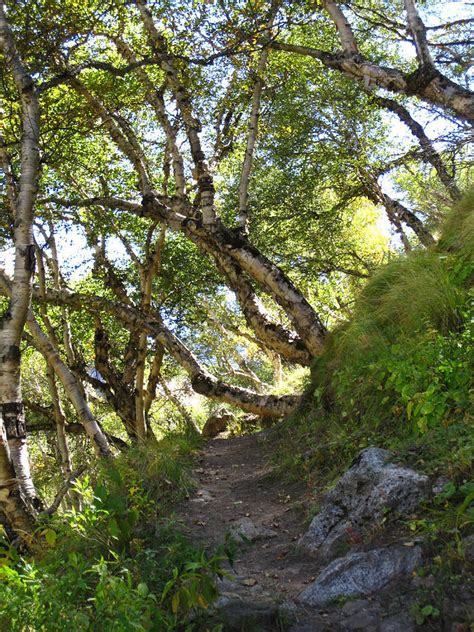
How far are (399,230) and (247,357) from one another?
13.0 meters

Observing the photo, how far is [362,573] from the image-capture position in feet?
9.25

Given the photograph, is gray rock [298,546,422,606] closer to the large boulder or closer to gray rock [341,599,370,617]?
gray rock [341,599,370,617]

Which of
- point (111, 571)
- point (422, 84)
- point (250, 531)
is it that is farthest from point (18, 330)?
point (422, 84)

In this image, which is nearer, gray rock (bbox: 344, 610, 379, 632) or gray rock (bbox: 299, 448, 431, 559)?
gray rock (bbox: 344, 610, 379, 632)

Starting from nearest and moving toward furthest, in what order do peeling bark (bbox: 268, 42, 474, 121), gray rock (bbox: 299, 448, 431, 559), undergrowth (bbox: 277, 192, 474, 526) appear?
1. gray rock (bbox: 299, 448, 431, 559)
2. undergrowth (bbox: 277, 192, 474, 526)
3. peeling bark (bbox: 268, 42, 474, 121)

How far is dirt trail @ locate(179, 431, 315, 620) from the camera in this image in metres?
3.29

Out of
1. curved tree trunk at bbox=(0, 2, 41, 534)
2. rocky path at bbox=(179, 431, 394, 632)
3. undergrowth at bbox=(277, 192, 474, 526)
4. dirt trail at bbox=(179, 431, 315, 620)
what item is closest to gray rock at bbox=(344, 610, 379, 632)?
rocky path at bbox=(179, 431, 394, 632)

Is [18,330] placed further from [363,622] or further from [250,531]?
[363,622]

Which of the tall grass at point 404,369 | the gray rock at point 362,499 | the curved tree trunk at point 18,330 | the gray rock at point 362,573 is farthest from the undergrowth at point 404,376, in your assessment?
the curved tree trunk at point 18,330

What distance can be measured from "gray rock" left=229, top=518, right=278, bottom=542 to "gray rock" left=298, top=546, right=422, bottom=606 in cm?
120

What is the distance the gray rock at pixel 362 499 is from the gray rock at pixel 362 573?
352mm

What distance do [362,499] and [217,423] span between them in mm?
10542

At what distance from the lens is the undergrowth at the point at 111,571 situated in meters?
2.46

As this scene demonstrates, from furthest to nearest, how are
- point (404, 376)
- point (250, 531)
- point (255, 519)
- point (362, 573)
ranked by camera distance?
point (255, 519), point (250, 531), point (404, 376), point (362, 573)
